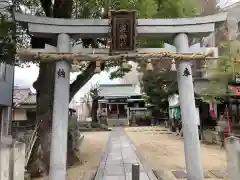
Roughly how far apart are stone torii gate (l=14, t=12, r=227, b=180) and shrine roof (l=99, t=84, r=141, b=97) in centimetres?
4523

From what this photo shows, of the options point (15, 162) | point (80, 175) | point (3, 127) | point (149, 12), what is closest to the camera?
point (15, 162)

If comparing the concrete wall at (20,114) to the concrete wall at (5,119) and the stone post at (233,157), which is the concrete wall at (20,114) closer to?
the concrete wall at (5,119)

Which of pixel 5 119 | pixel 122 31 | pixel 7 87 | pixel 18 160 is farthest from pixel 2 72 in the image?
pixel 18 160

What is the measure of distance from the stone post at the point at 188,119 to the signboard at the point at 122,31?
1.42 m

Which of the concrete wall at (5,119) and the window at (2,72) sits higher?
the window at (2,72)

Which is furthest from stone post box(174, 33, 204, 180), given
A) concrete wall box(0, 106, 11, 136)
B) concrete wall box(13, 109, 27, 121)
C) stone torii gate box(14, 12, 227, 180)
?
concrete wall box(13, 109, 27, 121)

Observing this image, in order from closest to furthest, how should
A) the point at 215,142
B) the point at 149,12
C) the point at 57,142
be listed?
the point at 57,142
the point at 149,12
the point at 215,142

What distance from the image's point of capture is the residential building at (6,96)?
20.4 metres

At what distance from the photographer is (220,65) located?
13.6 meters

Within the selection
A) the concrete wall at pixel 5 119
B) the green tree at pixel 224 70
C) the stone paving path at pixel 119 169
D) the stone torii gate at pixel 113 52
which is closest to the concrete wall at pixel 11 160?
the stone torii gate at pixel 113 52

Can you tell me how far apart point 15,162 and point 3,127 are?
16.8m

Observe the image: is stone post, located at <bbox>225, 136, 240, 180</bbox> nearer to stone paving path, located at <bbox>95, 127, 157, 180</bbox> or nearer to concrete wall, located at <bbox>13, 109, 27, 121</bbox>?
stone paving path, located at <bbox>95, 127, 157, 180</bbox>

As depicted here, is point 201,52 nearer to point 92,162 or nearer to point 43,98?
point 43,98

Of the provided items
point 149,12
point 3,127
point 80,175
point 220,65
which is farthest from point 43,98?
point 3,127
